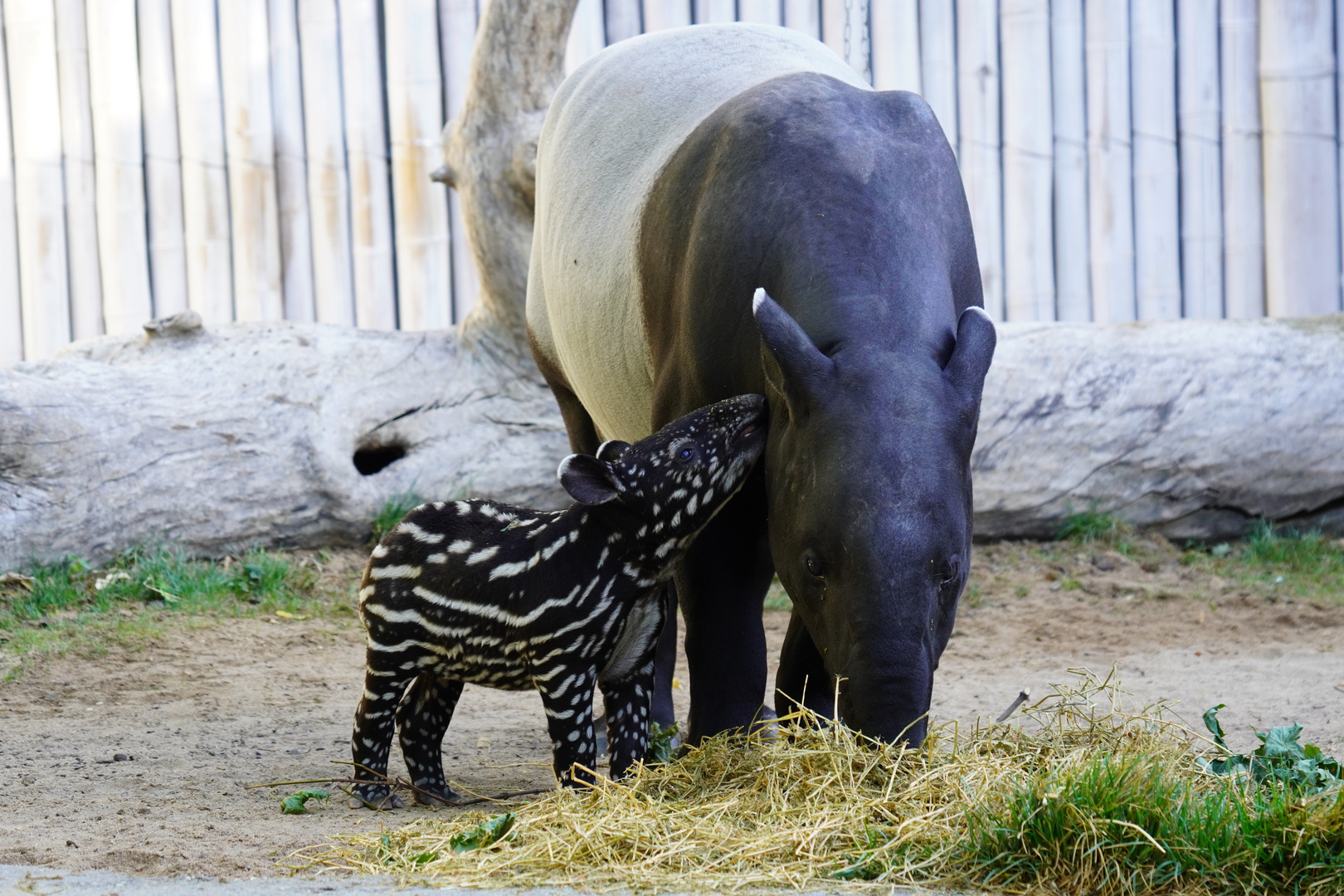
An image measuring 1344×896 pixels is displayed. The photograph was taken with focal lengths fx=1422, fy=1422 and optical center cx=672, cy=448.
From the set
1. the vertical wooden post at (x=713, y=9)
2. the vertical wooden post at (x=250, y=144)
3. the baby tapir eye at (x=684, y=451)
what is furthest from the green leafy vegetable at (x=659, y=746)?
the vertical wooden post at (x=713, y=9)

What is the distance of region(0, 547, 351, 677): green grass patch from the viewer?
5.46 m

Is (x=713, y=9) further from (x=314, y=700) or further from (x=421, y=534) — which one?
(x=421, y=534)

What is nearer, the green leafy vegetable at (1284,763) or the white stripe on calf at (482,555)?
the green leafy vegetable at (1284,763)

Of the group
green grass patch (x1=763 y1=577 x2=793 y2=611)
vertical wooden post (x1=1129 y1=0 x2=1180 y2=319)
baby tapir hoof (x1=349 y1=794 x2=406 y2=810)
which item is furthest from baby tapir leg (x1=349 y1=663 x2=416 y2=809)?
vertical wooden post (x1=1129 y1=0 x2=1180 y2=319)

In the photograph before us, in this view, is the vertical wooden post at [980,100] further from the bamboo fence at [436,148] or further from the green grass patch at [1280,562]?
the green grass patch at [1280,562]

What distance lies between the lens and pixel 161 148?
24.4ft

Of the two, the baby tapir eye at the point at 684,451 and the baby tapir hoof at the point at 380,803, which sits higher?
the baby tapir eye at the point at 684,451

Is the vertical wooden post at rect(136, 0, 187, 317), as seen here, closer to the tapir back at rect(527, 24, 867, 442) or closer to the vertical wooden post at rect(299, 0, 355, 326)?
the vertical wooden post at rect(299, 0, 355, 326)

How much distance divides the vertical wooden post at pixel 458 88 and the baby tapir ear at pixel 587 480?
4.31m

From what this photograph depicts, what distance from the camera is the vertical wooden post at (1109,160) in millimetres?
7723

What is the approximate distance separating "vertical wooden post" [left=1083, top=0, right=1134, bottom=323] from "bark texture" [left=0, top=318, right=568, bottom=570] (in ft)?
10.3

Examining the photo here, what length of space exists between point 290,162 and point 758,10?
262 cm

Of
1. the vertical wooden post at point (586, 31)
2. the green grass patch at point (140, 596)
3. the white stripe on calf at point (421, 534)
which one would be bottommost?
the green grass patch at point (140, 596)

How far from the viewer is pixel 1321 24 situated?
7695 millimetres
